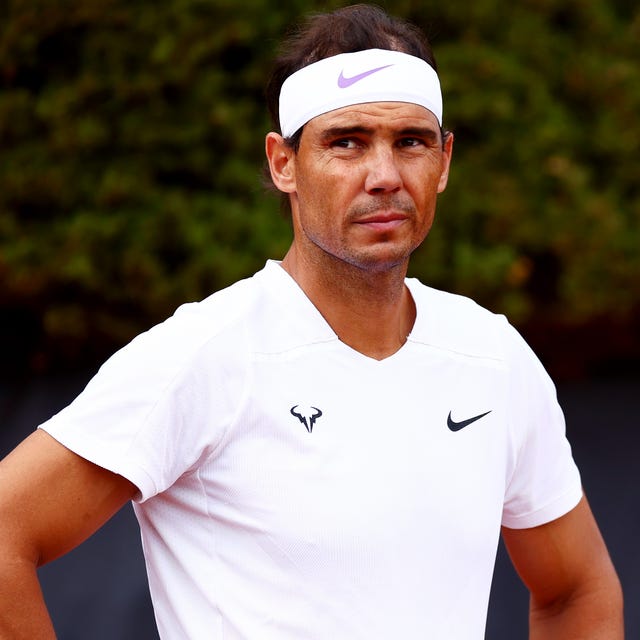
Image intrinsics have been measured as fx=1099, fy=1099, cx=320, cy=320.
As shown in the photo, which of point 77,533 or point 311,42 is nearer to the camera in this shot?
point 77,533

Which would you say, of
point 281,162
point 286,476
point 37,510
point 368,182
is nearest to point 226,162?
point 281,162

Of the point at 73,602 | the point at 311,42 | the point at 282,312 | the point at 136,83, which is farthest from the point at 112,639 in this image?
the point at 311,42

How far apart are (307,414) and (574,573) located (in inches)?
34.7

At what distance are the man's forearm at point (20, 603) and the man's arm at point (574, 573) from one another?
1.13 m

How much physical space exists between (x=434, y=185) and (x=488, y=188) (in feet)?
5.79

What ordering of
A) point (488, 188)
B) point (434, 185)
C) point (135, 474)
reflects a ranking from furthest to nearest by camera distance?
point (488, 188) < point (434, 185) < point (135, 474)

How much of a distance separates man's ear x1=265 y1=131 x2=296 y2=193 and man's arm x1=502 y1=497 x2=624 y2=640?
97 centimetres

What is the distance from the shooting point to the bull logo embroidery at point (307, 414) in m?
2.14

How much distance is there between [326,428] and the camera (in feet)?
7.07

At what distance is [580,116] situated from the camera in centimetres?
424

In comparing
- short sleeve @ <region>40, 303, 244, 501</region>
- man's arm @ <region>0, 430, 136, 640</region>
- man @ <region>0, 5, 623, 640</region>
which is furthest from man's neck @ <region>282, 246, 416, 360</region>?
man's arm @ <region>0, 430, 136, 640</region>

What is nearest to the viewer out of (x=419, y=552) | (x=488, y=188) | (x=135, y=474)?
(x=135, y=474)

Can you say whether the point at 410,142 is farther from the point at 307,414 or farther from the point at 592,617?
the point at 592,617

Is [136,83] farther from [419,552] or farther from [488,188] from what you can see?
[419,552]
